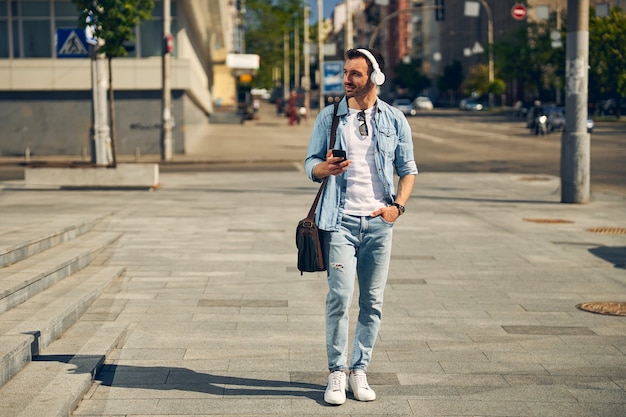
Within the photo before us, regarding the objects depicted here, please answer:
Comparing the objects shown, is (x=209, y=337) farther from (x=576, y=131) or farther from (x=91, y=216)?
(x=576, y=131)

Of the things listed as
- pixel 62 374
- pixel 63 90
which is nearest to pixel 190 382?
pixel 62 374

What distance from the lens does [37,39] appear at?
37625 mm

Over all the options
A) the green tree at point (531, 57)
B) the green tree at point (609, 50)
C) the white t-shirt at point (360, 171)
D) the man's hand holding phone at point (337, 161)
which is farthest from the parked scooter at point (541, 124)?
the man's hand holding phone at point (337, 161)

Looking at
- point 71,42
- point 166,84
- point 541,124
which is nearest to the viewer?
point 71,42

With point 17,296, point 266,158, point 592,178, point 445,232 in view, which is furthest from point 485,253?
point 266,158

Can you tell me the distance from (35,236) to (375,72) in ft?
16.9

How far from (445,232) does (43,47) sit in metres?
27.2

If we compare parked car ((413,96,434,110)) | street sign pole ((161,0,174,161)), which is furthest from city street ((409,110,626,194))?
parked car ((413,96,434,110))

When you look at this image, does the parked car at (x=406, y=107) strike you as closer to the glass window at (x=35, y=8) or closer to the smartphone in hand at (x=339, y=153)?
the glass window at (x=35, y=8)

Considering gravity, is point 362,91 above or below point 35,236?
above

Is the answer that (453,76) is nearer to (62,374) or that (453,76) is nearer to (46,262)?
(46,262)

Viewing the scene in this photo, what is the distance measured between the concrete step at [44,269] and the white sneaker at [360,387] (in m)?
2.61

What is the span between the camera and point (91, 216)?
13234 millimetres

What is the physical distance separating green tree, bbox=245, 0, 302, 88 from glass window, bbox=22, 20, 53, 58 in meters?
82.7
